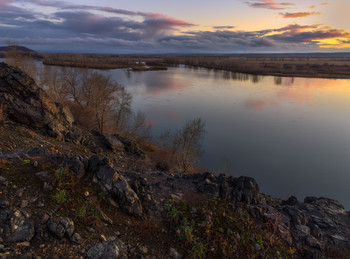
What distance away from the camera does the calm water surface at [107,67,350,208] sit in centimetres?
1847

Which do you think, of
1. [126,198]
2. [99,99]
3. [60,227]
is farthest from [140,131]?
[60,227]

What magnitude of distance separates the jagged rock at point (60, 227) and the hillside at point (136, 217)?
2cm

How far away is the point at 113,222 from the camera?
612 cm

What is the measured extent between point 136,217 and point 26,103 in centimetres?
1063

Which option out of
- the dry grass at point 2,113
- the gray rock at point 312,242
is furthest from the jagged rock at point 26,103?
the gray rock at point 312,242

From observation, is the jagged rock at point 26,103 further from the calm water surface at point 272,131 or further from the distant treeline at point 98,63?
the distant treeline at point 98,63

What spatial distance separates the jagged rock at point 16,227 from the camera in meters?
4.77

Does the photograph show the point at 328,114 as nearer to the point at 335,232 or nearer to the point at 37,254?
the point at 335,232

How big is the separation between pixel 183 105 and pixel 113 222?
1191 inches

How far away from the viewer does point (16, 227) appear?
4.90 metres

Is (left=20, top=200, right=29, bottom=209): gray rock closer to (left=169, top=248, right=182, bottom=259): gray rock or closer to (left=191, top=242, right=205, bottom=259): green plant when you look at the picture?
(left=169, top=248, right=182, bottom=259): gray rock

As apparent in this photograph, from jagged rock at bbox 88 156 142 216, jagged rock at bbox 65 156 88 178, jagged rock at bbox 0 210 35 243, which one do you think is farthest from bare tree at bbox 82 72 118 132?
jagged rock at bbox 0 210 35 243

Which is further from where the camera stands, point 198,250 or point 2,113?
point 2,113

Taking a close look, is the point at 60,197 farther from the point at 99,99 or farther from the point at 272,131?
the point at 272,131
